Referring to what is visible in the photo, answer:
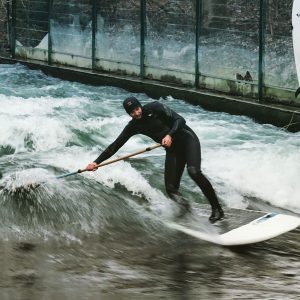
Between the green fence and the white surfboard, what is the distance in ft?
20.6

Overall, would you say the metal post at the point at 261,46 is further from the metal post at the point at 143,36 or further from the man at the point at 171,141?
the man at the point at 171,141

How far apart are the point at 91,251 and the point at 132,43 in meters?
11.5

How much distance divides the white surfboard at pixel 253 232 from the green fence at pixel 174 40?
6292 millimetres

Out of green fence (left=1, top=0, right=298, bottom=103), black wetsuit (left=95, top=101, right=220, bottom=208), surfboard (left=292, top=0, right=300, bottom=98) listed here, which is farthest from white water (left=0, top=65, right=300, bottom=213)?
surfboard (left=292, top=0, right=300, bottom=98)

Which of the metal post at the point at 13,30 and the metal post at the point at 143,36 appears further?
the metal post at the point at 13,30

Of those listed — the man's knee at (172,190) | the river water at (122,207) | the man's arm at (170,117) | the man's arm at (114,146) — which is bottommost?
the river water at (122,207)

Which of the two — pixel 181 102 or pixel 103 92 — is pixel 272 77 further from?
pixel 103 92

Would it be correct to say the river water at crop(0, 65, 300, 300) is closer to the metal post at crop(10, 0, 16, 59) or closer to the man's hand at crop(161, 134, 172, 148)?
the man's hand at crop(161, 134, 172, 148)

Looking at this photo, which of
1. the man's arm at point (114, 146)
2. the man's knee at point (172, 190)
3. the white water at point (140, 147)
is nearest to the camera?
the man's arm at point (114, 146)

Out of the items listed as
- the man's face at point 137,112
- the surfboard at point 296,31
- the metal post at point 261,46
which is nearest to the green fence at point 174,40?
the metal post at point 261,46

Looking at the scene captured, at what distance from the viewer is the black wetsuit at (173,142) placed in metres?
10.7

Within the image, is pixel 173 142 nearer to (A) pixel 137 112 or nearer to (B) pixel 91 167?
(A) pixel 137 112

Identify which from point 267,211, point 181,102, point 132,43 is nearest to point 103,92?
point 132,43

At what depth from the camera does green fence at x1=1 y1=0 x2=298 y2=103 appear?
17000mm
